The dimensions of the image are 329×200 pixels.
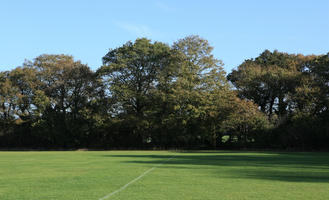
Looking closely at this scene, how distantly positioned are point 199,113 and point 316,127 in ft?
48.2

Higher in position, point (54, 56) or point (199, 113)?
point (54, 56)

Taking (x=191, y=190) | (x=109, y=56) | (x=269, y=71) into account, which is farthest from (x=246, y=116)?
(x=191, y=190)

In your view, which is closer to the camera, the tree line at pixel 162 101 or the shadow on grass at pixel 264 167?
the shadow on grass at pixel 264 167

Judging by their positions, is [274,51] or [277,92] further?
[274,51]

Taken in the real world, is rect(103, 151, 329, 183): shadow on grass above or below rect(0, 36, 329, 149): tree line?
below

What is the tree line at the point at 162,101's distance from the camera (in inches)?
1970

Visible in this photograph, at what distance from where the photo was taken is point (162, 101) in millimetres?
52875

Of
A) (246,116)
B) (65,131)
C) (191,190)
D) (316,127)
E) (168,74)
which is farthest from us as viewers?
(65,131)

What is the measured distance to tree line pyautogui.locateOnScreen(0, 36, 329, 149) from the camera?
50.0 m

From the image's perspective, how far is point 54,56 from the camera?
60625 millimetres

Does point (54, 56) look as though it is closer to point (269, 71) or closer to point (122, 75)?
point (122, 75)

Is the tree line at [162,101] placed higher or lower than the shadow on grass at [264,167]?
higher

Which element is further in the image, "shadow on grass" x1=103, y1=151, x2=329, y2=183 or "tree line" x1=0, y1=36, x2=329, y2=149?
"tree line" x1=0, y1=36, x2=329, y2=149

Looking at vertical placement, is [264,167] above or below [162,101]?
below
